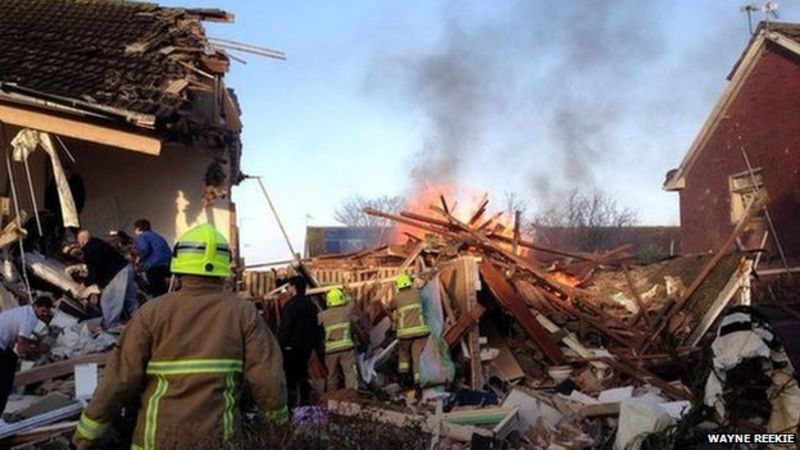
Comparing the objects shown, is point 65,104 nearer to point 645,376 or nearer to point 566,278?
point 645,376

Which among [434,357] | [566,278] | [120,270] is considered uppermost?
[120,270]

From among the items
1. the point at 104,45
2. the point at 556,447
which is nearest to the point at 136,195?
the point at 104,45

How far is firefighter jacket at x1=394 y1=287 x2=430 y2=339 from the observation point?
11086mm

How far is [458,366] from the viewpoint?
11945 mm

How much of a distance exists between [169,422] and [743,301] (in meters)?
11.4

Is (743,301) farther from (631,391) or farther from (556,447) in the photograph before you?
(556,447)

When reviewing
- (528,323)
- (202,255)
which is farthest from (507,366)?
(202,255)

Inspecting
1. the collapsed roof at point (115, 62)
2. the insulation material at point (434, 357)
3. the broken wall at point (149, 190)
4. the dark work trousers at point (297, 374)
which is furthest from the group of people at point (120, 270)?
the insulation material at point (434, 357)

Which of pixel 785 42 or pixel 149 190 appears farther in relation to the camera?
pixel 785 42

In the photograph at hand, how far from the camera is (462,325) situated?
12.0m

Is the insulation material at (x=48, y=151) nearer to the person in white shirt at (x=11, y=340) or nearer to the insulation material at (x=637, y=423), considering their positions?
the person in white shirt at (x=11, y=340)

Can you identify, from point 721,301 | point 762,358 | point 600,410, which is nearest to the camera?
point 762,358

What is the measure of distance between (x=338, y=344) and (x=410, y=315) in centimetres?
106

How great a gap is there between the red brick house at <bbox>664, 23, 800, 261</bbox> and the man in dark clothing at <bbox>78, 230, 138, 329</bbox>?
1609 centimetres
